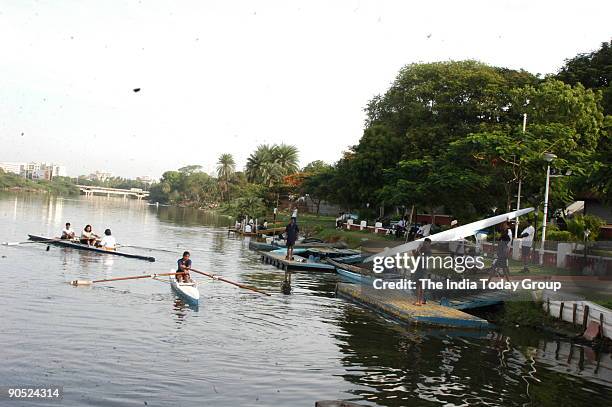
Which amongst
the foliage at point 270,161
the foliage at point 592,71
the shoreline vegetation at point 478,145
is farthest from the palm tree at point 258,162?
the foliage at point 592,71

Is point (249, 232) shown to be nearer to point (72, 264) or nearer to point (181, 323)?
point (72, 264)

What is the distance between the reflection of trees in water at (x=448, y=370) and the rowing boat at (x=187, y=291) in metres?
5.23

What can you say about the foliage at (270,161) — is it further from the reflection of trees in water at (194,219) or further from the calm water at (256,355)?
the calm water at (256,355)

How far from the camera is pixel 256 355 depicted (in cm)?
1474

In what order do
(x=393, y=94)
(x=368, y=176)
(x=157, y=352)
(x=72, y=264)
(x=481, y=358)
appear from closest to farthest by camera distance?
(x=157, y=352) < (x=481, y=358) < (x=72, y=264) < (x=368, y=176) < (x=393, y=94)

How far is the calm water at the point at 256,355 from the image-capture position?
39.7 ft

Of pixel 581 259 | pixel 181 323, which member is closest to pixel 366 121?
pixel 581 259

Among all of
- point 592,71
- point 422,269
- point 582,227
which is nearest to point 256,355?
point 422,269

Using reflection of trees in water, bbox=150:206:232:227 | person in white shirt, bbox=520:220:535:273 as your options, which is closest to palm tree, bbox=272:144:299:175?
reflection of trees in water, bbox=150:206:232:227

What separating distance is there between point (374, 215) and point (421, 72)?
56.0 ft

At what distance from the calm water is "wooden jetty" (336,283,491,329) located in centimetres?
51

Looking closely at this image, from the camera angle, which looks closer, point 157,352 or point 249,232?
point 157,352

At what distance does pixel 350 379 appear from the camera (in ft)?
43.8

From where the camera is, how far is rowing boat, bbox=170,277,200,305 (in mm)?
20941
